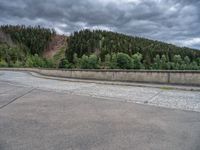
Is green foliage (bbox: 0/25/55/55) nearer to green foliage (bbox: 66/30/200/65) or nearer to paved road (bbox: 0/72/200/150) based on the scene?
green foliage (bbox: 66/30/200/65)

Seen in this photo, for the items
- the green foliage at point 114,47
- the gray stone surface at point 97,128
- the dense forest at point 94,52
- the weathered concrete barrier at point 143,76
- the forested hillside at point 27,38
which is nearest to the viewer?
the gray stone surface at point 97,128

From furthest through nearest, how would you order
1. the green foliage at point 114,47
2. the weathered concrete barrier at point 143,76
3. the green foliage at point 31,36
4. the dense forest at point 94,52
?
the green foliage at point 31,36
the green foliage at point 114,47
the dense forest at point 94,52
the weathered concrete barrier at point 143,76

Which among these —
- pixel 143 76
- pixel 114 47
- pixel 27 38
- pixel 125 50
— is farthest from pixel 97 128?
pixel 27 38

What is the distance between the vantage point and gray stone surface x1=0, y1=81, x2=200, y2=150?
10.6ft

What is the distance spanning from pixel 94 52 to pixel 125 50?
20.7 m

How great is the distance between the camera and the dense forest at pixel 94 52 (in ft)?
231

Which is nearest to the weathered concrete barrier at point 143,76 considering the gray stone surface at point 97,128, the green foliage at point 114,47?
the gray stone surface at point 97,128

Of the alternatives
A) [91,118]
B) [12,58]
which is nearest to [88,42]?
[12,58]

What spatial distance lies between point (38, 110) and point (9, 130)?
1608mm

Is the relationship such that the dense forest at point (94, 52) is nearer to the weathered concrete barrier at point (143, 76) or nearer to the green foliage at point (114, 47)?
the green foliage at point (114, 47)

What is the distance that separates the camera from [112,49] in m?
98.0

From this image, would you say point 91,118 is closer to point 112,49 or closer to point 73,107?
point 73,107

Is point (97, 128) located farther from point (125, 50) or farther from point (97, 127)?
point (125, 50)

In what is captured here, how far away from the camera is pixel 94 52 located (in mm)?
103938
